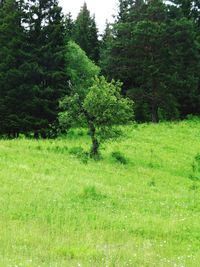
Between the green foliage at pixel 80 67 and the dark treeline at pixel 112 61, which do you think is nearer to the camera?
the dark treeline at pixel 112 61

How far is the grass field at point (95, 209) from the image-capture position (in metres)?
9.54

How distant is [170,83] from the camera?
4400 cm

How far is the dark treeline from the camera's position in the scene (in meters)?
37.5

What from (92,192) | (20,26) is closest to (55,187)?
(92,192)

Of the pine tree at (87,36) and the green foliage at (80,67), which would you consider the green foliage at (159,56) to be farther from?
the pine tree at (87,36)

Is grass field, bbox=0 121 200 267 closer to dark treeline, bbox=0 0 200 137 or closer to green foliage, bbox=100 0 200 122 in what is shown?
dark treeline, bbox=0 0 200 137

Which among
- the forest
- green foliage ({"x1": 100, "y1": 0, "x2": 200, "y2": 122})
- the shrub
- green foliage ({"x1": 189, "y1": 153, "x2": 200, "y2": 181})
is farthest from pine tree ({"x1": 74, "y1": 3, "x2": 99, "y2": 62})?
the shrub

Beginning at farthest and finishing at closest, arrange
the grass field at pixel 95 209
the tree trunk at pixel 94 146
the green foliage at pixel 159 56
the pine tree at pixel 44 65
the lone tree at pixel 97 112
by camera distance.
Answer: the green foliage at pixel 159 56 < the pine tree at pixel 44 65 < the lone tree at pixel 97 112 < the tree trunk at pixel 94 146 < the grass field at pixel 95 209

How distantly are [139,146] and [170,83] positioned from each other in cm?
1530

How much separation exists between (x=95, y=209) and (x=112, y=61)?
116ft

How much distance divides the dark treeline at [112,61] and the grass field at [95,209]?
33.1 feet

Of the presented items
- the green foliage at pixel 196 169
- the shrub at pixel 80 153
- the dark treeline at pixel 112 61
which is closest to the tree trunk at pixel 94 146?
the shrub at pixel 80 153

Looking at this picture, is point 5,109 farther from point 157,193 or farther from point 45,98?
point 157,193

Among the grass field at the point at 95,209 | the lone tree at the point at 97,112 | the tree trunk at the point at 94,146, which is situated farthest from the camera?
the lone tree at the point at 97,112
